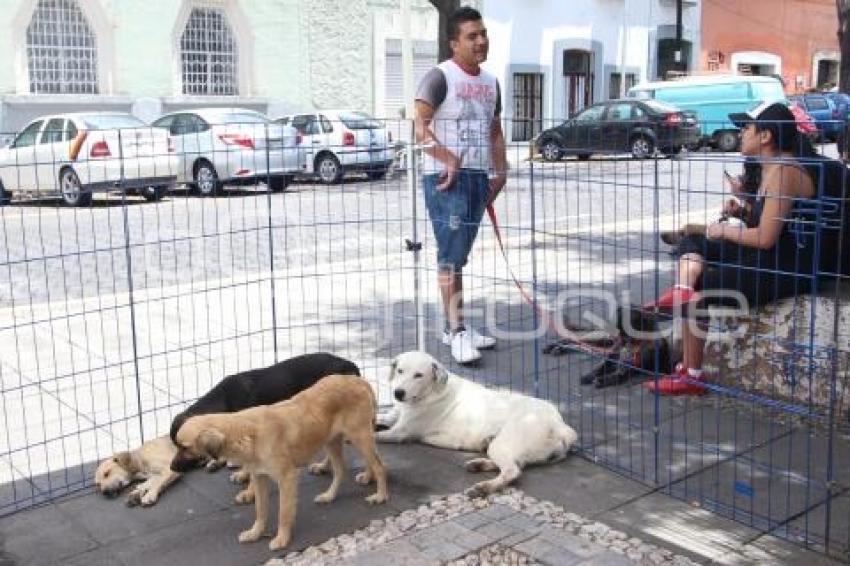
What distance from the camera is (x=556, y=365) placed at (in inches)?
237

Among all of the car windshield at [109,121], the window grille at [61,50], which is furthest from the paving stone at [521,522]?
the window grille at [61,50]

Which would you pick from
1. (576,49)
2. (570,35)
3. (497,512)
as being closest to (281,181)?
(497,512)

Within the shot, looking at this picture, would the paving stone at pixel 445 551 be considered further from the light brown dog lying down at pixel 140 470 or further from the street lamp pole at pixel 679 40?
the street lamp pole at pixel 679 40

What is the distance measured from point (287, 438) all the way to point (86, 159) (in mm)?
2624

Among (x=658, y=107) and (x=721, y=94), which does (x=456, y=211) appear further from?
(x=721, y=94)

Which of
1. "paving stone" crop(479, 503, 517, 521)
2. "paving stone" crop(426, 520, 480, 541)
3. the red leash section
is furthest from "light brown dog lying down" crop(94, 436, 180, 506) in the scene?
the red leash section

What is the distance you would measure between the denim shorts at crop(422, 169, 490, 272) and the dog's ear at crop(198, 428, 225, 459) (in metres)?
2.61

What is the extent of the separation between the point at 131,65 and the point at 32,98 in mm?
2486

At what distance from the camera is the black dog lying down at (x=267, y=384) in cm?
440

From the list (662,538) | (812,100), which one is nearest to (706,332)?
(662,538)

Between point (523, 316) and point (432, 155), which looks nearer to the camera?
point (432, 155)

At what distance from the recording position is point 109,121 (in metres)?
16.7

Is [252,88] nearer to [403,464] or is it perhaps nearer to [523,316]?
[523,316]

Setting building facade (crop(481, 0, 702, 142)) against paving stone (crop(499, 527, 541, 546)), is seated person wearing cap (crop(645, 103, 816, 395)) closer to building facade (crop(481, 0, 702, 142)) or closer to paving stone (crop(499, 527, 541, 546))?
paving stone (crop(499, 527, 541, 546))
